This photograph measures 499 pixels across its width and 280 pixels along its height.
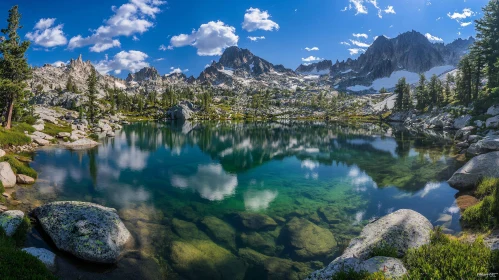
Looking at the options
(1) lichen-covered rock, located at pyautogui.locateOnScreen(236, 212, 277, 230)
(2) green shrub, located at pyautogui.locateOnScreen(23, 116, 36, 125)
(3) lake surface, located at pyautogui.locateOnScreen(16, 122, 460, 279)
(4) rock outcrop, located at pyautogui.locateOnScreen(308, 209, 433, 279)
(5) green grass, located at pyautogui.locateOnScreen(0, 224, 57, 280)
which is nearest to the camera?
(5) green grass, located at pyautogui.locateOnScreen(0, 224, 57, 280)

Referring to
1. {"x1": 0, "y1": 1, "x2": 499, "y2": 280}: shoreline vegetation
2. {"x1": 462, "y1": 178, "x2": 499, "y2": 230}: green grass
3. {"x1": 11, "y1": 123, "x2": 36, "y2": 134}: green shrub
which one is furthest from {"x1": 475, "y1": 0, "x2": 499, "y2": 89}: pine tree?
{"x1": 11, "y1": 123, "x2": 36, "y2": 134}: green shrub

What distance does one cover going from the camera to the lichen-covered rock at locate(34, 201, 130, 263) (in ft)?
53.6

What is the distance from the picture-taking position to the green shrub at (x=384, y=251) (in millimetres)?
13505

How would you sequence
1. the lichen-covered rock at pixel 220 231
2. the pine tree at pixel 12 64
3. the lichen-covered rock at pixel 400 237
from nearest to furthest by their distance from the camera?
the lichen-covered rock at pixel 400 237, the lichen-covered rock at pixel 220 231, the pine tree at pixel 12 64

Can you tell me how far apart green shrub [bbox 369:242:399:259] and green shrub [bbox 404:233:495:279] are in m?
1.44

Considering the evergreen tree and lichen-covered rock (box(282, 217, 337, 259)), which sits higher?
the evergreen tree

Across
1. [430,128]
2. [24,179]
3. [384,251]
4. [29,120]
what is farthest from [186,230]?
[430,128]

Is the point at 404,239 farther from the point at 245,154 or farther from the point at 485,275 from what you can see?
the point at 245,154

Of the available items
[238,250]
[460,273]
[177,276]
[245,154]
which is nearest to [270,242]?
[238,250]

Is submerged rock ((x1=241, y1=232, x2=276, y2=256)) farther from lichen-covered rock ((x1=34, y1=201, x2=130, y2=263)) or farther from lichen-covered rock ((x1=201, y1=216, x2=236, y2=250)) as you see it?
lichen-covered rock ((x1=34, y1=201, x2=130, y2=263))

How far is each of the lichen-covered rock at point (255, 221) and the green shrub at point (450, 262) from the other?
12.7 m

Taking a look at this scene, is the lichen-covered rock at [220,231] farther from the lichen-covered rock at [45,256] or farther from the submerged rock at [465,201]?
the submerged rock at [465,201]

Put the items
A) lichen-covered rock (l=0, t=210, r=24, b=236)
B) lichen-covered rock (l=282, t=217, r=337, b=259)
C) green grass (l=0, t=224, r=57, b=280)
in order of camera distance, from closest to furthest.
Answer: green grass (l=0, t=224, r=57, b=280) < lichen-covered rock (l=0, t=210, r=24, b=236) < lichen-covered rock (l=282, t=217, r=337, b=259)

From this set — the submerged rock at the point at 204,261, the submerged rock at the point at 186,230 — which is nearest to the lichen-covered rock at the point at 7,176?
the submerged rock at the point at 186,230
